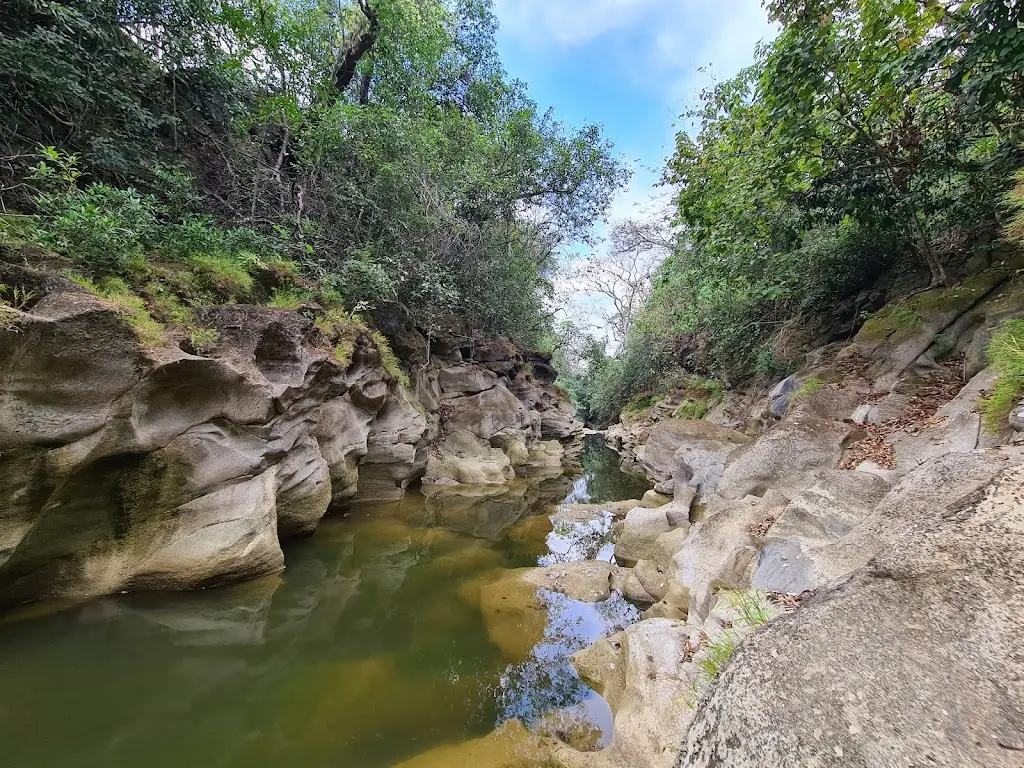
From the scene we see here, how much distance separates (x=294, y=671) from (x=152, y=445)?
3.20 meters

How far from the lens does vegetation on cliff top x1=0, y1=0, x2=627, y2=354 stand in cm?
627

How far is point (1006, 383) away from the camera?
13.0 ft

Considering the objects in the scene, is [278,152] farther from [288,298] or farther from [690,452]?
[690,452]

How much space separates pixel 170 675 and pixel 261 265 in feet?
20.1

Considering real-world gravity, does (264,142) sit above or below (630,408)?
above

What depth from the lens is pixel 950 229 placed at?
26.3 ft

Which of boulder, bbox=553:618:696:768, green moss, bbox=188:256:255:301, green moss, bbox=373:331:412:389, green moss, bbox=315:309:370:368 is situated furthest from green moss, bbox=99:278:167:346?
boulder, bbox=553:618:696:768

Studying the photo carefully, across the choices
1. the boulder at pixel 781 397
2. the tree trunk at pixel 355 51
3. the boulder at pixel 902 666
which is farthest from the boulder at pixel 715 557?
the tree trunk at pixel 355 51

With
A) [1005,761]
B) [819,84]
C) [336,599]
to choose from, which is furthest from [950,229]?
[336,599]

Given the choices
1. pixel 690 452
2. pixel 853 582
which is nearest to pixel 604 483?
pixel 690 452

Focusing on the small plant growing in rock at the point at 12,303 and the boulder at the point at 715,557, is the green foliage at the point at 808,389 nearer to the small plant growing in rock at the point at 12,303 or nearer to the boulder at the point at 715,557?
the boulder at the point at 715,557

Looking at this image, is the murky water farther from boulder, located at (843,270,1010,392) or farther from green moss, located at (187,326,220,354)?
boulder, located at (843,270,1010,392)

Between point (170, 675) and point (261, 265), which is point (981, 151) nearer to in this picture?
point (261, 265)

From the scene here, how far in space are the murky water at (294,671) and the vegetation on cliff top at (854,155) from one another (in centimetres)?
683
